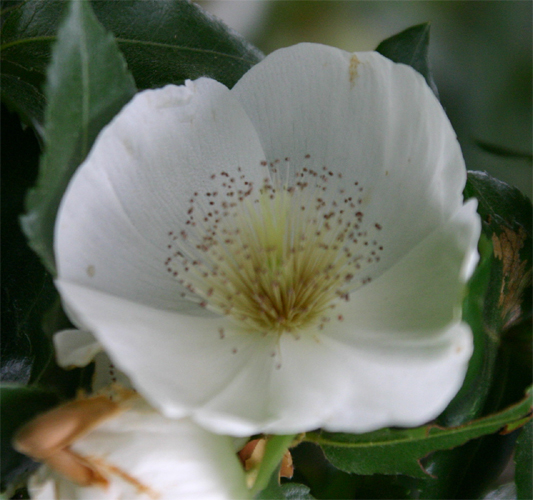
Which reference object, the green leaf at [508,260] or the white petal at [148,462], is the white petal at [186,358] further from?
the green leaf at [508,260]

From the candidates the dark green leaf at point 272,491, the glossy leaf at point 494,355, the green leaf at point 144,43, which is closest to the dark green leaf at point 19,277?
the green leaf at point 144,43

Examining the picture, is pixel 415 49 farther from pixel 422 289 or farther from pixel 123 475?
pixel 123 475

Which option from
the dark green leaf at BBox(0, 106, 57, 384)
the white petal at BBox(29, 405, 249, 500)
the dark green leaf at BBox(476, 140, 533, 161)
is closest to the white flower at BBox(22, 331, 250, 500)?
the white petal at BBox(29, 405, 249, 500)

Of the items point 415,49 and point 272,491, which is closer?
point 272,491

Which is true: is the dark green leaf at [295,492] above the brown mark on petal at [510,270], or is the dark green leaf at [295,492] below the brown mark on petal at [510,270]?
below

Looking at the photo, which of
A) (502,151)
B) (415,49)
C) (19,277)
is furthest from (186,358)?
(502,151)

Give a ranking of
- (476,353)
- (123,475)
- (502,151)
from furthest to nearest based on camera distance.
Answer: (502,151)
(476,353)
(123,475)
